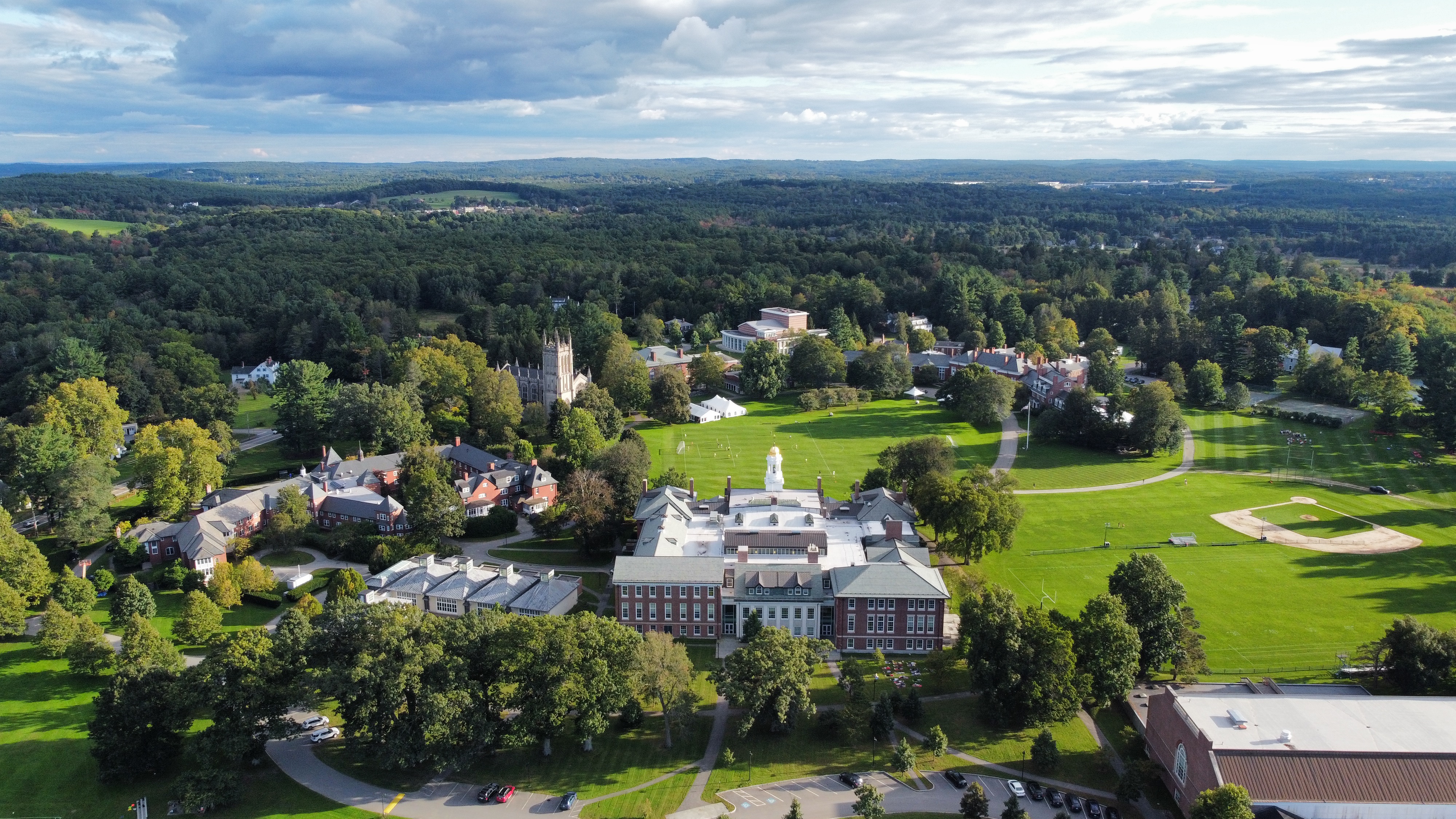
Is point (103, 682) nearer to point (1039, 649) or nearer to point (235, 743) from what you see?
point (235, 743)

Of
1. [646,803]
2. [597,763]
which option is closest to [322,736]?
[597,763]

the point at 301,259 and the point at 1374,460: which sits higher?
the point at 301,259

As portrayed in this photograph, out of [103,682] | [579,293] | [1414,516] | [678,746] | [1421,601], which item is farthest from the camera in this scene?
[579,293]

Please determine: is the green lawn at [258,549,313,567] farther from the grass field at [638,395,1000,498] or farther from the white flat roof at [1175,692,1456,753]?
the white flat roof at [1175,692,1456,753]

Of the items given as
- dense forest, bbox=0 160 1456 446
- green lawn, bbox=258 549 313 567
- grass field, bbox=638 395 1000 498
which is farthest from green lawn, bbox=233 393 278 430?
grass field, bbox=638 395 1000 498

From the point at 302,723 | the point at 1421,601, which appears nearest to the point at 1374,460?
the point at 1421,601

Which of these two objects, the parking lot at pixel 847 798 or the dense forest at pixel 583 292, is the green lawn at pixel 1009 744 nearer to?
the parking lot at pixel 847 798

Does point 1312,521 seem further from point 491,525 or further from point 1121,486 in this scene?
point 491,525
